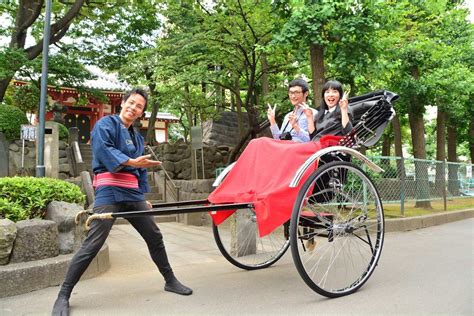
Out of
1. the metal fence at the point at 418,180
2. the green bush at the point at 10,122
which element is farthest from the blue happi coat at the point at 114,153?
the green bush at the point at 10,122

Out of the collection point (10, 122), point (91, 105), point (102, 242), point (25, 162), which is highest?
point (91, 105)

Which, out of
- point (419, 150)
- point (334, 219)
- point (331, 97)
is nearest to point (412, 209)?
point (419, 150)

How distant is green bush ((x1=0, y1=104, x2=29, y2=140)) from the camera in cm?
1288

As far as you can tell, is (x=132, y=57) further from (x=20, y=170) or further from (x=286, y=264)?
(x=286, y=264)

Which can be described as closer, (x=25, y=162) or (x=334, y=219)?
(x=334, y=219)

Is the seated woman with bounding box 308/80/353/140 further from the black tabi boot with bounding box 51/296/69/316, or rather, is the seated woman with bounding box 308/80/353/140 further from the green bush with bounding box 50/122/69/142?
the green bush with bounding box 50/122/69/142

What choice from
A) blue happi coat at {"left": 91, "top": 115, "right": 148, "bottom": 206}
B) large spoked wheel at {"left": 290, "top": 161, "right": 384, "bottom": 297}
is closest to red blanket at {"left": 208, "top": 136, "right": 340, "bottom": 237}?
large spoked wheel at {"left": 290, "top": 161, "right": 384, "bottom": 297}

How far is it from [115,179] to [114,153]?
0.30 metres

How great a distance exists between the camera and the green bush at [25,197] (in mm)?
3873

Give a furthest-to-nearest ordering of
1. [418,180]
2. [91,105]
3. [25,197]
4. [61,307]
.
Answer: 1. [91,105]
2. [418,180]
3. [25,197]
4. [61,307]

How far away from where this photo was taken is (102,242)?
10.6 ft

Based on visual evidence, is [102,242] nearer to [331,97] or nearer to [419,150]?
[331,97]

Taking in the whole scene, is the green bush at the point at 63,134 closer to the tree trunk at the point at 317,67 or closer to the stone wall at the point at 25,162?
the stone wall at the point at 25,162

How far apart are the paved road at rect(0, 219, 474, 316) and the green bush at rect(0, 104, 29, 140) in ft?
31.8
